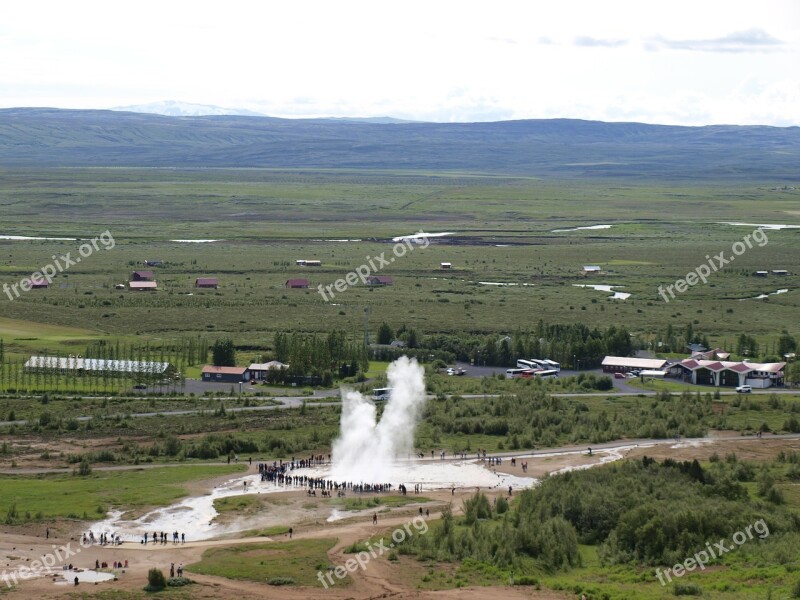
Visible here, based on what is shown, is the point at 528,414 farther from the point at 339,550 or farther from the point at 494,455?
the point at 339,550

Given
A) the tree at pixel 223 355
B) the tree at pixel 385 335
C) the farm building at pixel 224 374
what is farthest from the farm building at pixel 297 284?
the farm building at pixel 224 374

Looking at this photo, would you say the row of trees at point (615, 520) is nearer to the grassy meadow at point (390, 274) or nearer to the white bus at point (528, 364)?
the white bus at point (528, 364)

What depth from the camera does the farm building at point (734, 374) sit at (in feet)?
233

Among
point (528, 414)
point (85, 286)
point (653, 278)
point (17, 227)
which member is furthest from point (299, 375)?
point (17, 227)

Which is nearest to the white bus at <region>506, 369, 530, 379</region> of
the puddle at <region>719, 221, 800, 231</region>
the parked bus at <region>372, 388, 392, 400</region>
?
the parked bus at <region>372, 388, 392, 400</region>

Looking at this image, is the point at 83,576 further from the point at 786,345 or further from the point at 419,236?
the point at 419,236

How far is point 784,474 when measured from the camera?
49438mm

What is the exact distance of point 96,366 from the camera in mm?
Result: 70375

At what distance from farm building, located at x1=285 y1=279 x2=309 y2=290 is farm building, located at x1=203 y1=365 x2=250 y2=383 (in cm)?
4192

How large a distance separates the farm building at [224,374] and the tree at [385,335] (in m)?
13.6

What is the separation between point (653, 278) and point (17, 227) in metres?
96.3

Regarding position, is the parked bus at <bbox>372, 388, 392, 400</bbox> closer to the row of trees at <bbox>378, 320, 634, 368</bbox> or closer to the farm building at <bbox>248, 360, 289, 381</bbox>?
the farm building at <bbox>248, 360, 289, 381</bbox>

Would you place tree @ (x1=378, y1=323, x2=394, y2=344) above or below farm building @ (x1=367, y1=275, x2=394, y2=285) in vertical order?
below

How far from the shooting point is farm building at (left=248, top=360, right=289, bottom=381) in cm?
7081
